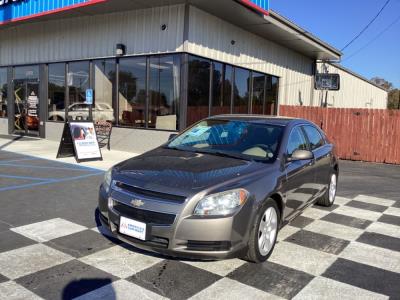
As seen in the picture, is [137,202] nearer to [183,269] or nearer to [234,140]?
[183,269]

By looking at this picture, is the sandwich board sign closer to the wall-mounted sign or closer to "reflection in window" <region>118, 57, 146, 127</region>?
"reflection in window" <region>118, 57, 146, 127</region>

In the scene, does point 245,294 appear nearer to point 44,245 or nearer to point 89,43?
point 44,245

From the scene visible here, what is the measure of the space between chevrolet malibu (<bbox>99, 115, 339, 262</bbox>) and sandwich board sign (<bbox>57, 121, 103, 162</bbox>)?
17.8 ft

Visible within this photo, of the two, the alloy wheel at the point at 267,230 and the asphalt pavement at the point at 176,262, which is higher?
the alloy wheel at the point at 267,230

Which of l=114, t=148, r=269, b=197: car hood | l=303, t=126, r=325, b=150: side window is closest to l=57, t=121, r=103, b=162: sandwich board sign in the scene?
l=114, t=148, r=269, b=197: car hood

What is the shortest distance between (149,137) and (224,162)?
7.82m

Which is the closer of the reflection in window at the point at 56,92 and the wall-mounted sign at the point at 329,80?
the reflection in window at the point at 56,92

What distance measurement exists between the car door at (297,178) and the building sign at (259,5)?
6079mm

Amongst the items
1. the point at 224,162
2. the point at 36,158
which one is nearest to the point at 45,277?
the point at 224,162

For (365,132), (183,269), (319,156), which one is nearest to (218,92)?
(365,132)

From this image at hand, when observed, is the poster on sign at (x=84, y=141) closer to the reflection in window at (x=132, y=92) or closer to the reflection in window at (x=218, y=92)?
the reflection in window at (x=132, y=92)

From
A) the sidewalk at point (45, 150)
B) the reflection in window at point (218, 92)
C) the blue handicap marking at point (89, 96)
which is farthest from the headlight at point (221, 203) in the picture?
the blue handicap marking at point (89, 96)

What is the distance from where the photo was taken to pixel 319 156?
5.96 metres

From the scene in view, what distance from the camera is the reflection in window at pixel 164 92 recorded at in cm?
1150
